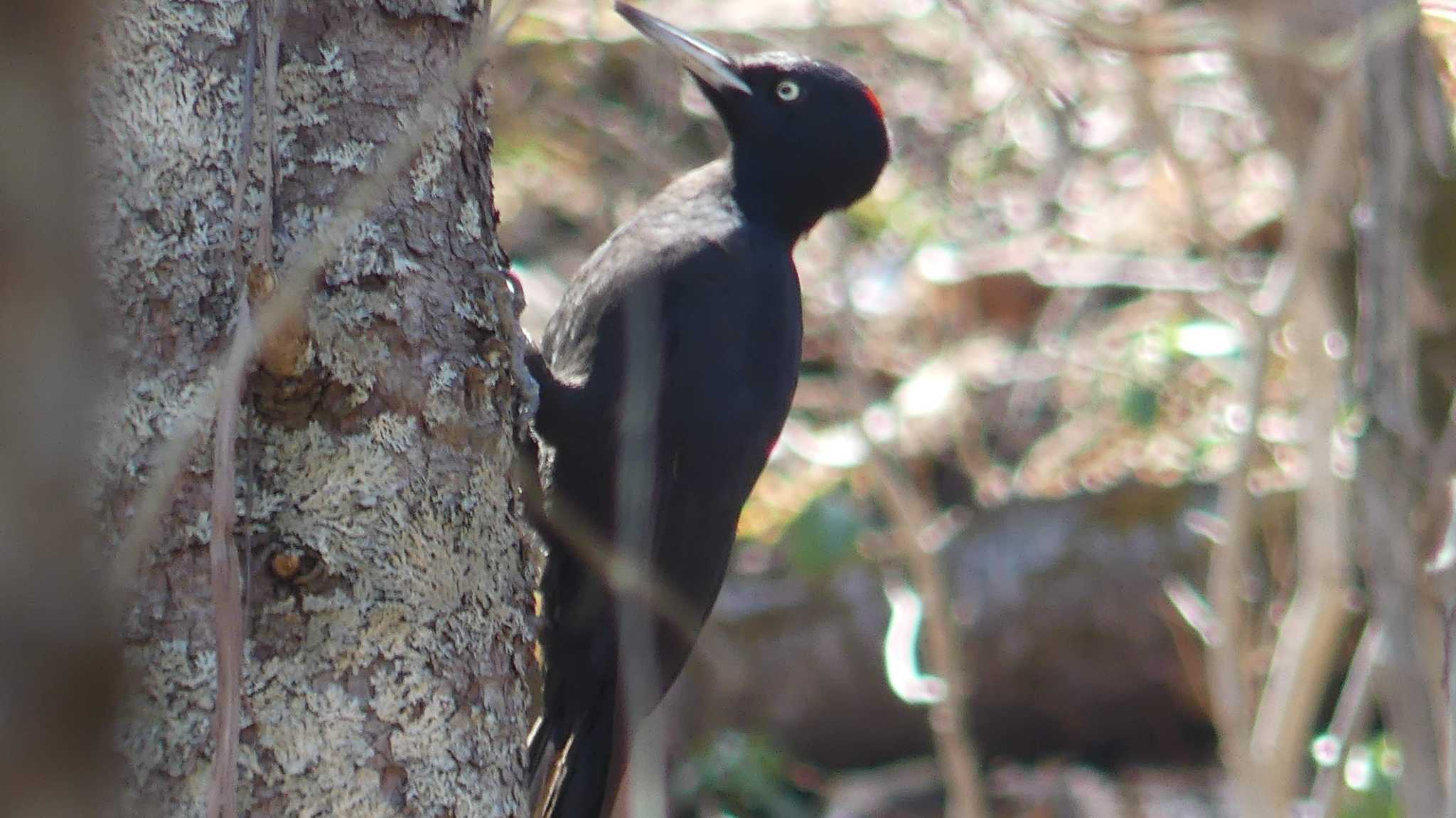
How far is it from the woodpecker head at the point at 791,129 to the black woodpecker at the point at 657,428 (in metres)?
0.16

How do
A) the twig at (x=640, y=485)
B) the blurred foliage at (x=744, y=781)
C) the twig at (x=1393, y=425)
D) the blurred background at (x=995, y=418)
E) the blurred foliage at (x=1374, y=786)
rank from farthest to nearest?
1. the blurred foliage at (x=744, y=781)
2. the blurred background at (x=995, y=418)
3. the blurred foliage at (x=1374, y=786)
4. the twig at (x=1393, y=425)
5. the twig at (x=640, y=485)

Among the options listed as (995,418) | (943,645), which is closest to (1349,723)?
(943,645)

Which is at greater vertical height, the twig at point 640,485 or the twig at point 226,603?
the twig at point 226,603

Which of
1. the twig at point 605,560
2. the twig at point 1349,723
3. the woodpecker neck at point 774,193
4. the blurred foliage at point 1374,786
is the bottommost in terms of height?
the blurred foliage at point 1374,786

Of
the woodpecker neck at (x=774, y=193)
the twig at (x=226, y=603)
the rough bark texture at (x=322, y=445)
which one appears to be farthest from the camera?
the woodpecker neck at (x=774, y=193)

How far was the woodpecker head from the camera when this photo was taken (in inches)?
122

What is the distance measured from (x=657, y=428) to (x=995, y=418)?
8.30 feet

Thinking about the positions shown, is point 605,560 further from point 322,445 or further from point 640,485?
point 322,445

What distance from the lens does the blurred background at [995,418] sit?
366cm

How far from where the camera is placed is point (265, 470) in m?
1.55

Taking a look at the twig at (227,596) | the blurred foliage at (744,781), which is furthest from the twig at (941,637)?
the twig at (227,596)

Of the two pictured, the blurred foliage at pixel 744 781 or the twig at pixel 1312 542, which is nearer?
the twig at pixel 1312 542

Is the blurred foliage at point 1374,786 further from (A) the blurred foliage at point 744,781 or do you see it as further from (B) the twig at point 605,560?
(A) the blurred foliage at point 744,781

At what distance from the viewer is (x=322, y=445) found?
5.22ft
